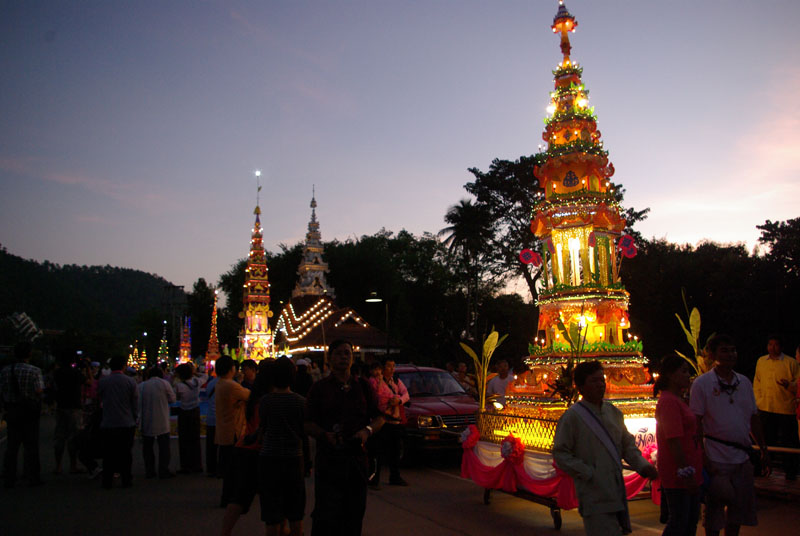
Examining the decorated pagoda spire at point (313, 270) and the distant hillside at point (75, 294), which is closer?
the decorated pagoda spire at point (313, 270)

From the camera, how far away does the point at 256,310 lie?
41.1 metres

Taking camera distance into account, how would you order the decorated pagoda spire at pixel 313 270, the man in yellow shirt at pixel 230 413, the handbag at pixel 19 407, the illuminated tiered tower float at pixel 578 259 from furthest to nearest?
the decorated pagoda spire at pixel 313 270
the handbag at pixel 19 407
the illuminated tiered tower float at pixel 578 259
the man in yellow shirt at pixel 230 413

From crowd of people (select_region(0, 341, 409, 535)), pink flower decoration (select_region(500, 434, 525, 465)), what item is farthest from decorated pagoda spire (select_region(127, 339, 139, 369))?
pink flower decoration (select_region(500, 434, 525, 465))

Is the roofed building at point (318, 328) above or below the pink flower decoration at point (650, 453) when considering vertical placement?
above

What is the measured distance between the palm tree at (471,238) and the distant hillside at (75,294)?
42.2 metres

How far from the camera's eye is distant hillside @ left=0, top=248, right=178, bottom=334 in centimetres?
9373

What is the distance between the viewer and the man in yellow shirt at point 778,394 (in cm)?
938

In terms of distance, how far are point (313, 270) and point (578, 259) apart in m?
40.6

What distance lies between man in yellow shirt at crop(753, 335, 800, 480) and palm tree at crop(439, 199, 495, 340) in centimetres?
2866

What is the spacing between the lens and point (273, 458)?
5695mm

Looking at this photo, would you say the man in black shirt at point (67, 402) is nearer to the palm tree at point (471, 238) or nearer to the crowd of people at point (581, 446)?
the crowd of people at point (581, 446)

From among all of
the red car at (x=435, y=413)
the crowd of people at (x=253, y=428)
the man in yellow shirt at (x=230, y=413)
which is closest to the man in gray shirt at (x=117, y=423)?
the crowd of people at (x=253, y=428)

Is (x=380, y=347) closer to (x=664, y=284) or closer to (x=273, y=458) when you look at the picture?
(x=664, y=284)

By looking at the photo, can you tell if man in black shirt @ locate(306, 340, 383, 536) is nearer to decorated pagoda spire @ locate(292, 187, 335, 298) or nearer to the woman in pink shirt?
the woman in pink shirt
